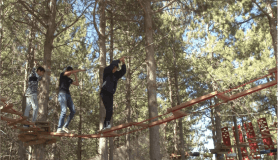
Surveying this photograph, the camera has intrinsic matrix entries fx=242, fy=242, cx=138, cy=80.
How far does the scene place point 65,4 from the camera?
873 cm

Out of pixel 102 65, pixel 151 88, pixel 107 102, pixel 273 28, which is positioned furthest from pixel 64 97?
pixel 273 28

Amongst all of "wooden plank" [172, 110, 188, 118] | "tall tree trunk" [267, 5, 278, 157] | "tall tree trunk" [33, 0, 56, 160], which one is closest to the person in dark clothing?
"tall tree trunk" [33, 0, 56, 160]

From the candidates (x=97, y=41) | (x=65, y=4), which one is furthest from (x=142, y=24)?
(x=65, y=4)

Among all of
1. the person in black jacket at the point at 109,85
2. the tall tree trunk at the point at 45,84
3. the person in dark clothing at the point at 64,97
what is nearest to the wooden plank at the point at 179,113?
the person in black jacket at the point at 109,85

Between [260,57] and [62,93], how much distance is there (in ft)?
43.6

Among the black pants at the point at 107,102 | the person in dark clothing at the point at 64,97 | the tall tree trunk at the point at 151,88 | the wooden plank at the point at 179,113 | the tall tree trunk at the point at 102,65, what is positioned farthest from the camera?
the tall tree trunk at the point at 102,65

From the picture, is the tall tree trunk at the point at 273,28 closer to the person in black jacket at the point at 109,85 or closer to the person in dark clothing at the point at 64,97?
the person in black jacket at the point at 109,85

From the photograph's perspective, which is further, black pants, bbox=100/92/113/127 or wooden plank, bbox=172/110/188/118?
black pants, bbox=100/92/113/127

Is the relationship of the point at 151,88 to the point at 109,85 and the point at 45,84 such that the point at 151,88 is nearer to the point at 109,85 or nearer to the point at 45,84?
the point at 109,85

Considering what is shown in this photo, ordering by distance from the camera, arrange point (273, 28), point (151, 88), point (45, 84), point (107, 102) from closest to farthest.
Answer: point (107, 102) < point (45, 84) < point (151, 88) < point (273, 28)

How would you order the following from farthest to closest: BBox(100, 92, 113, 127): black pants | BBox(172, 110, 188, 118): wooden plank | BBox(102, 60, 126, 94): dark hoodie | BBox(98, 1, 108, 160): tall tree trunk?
BBox(98, 1, 108, 160): tall tree trunk
BBox(100, 92, 113, 127): black pants
BBox(102, 60, 126, 94): dark hoodie
BBox(172, 110, 188, 118): wooden plank

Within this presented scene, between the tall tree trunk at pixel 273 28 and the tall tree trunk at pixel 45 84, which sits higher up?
the tall tree trunk at pixel 273 28

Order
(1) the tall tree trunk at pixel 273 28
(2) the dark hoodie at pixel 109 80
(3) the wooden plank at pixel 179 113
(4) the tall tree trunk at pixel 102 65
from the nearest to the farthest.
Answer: (3) the wooden plank at pixel 179 113 < (2) the dark hoodie at pixel 109 80 < (4) the tall tree trunk at pixel 102 65 < (1) the tall tree trunk at pixel 273 28

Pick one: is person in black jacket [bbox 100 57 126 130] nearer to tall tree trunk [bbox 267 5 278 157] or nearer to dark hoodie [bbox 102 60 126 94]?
dark hoodie [bbox 102 60 126 94]
